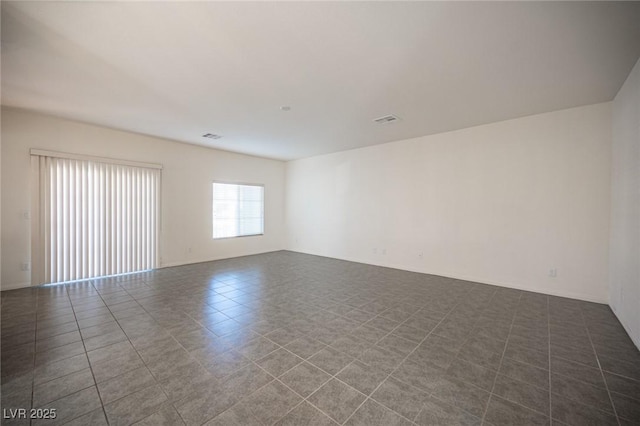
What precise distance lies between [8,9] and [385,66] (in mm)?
3095

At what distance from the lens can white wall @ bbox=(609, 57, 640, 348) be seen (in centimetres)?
256

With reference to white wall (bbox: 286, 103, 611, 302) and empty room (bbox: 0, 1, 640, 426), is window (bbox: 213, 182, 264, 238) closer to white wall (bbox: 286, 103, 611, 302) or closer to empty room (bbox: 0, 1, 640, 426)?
empty room (bbox: 0, 1, 640, 426)

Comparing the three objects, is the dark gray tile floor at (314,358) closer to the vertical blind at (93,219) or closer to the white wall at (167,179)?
the vertical blind at (93,219)

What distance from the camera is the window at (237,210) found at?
6598 millimetres

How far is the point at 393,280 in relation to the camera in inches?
185

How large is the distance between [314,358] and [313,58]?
2810 mm

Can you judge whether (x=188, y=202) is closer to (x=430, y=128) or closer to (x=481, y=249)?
(x=430, y=128)

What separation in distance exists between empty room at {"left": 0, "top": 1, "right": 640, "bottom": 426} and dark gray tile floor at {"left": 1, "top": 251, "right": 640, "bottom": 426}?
22mm

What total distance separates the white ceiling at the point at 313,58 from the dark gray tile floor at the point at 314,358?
276cm

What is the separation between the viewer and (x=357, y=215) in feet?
21.1

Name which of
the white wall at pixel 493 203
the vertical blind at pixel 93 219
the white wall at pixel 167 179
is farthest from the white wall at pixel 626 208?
the vertical blind at pixel 93 219

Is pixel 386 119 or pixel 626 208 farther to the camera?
pixel 386 119

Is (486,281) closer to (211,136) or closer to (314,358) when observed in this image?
(314,358)

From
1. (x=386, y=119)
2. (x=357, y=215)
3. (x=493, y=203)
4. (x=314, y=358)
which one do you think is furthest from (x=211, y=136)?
(x=493, y=203)
